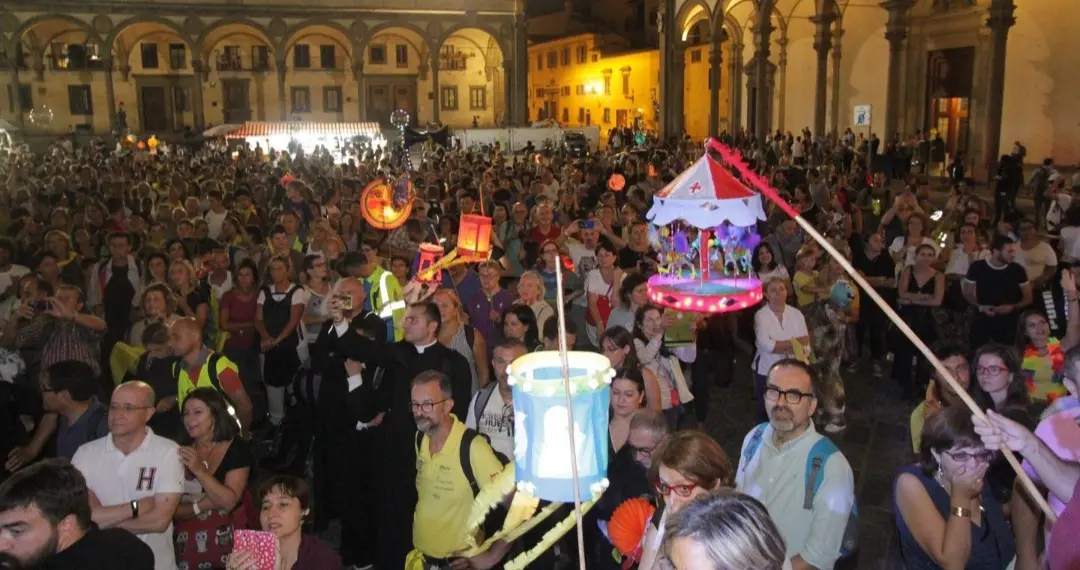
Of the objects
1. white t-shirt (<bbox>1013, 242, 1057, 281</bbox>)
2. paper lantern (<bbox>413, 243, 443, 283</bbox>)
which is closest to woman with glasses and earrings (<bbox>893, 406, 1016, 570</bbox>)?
paper lantern (<bbox>413, 243, 443, 283</bbox>)

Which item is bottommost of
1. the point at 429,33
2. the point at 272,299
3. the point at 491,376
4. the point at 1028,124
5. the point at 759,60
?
the point at 491,376

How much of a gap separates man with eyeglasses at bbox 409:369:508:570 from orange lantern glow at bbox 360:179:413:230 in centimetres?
516

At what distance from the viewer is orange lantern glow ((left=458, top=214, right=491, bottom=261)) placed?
6.91m

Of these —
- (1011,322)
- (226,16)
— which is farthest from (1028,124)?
(226,16)

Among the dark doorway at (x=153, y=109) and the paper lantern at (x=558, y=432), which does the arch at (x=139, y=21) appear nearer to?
the dark doorway at (x=153, y=109)

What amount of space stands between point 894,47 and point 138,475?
22646 mm

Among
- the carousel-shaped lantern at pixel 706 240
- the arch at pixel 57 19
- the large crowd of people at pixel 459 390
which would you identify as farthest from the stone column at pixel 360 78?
the carousel-shaped lantern at pixel 706 240

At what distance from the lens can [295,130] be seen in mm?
28375

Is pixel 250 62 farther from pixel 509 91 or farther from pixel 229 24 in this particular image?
pixel 509 91

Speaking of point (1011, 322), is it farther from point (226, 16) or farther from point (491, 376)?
point (226, 16)

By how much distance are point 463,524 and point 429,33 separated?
41.3 metres

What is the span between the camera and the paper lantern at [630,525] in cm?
323

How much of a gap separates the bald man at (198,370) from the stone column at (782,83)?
1121 inches

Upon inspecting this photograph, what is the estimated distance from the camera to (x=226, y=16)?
40312 mm
